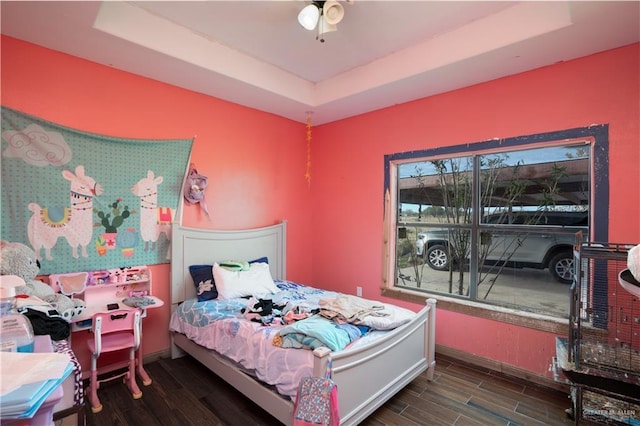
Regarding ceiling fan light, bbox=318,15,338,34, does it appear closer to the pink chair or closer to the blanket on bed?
the blanket on bed

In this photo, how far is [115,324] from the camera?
7.26 feet

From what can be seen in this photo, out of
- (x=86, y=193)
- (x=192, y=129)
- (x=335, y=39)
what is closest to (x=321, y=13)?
(x=335, y=39)

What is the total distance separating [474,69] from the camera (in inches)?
101

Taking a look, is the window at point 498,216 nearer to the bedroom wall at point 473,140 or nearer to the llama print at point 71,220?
the bedroom wall at point 473,140

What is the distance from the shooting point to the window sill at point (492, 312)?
2461 mm

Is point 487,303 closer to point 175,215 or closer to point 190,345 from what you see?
point 190,345

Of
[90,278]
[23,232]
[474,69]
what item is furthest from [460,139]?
[23,232]

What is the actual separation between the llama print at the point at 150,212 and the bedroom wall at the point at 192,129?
0.80ft

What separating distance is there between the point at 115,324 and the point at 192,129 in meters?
1.87

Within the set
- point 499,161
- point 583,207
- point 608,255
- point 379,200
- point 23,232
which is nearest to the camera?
point 608,255

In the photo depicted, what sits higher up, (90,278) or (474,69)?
(474,69)

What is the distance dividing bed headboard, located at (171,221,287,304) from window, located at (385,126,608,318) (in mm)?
1318

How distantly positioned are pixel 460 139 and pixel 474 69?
0.62 metres

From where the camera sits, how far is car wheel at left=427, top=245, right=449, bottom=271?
3.25 m
